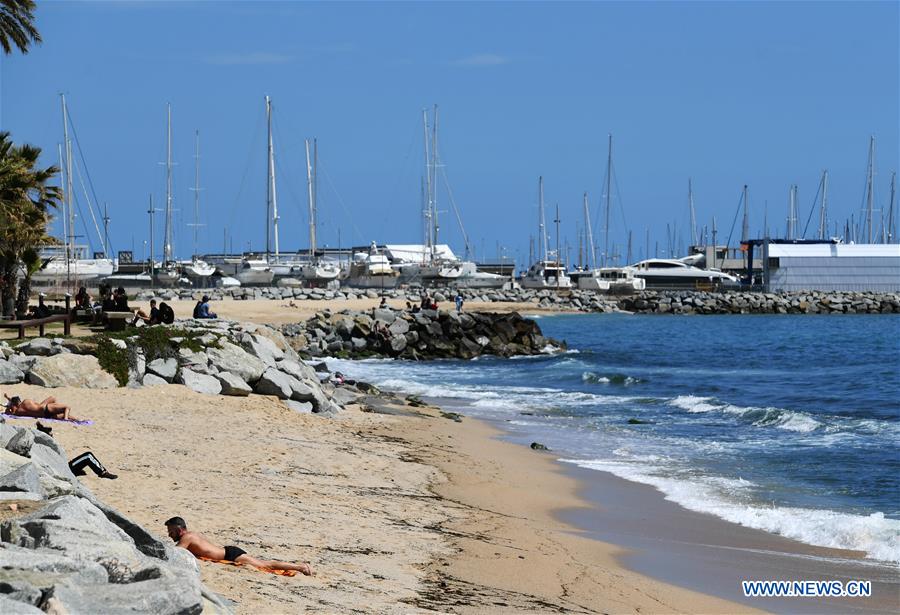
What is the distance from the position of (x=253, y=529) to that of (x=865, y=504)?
8.91 metres

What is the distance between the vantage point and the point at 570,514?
13.8m

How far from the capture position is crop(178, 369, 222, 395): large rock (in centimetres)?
1980

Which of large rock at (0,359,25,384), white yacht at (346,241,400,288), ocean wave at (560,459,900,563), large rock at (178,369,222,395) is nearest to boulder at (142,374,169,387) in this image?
large rock at (178,369,222,395)

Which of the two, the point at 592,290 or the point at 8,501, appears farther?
the point at 592,290

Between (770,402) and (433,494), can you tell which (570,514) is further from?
(770,402)

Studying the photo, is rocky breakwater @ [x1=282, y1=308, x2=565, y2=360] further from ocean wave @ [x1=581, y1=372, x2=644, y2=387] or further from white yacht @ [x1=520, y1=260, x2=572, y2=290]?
white yacht @ [x1=520, y1=260, x2=572, y2=290]

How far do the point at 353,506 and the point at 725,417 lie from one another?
590 inches

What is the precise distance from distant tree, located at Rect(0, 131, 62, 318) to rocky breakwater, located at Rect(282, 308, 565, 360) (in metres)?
10.3

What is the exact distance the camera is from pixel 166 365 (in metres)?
20.1

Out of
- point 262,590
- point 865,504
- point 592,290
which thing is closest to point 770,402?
point 865,504

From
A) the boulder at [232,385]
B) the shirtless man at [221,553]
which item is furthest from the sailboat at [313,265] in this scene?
the shirtless man at [221,553]

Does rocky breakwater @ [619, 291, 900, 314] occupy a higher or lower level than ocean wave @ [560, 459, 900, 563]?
higher

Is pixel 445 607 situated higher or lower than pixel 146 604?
lower

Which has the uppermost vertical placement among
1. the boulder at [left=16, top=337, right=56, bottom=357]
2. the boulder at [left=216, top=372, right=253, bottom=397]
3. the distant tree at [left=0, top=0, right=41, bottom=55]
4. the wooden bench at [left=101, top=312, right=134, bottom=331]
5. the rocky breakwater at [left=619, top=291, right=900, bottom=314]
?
the distant tree at [left=0, top=0, right=41, bottom=55]
